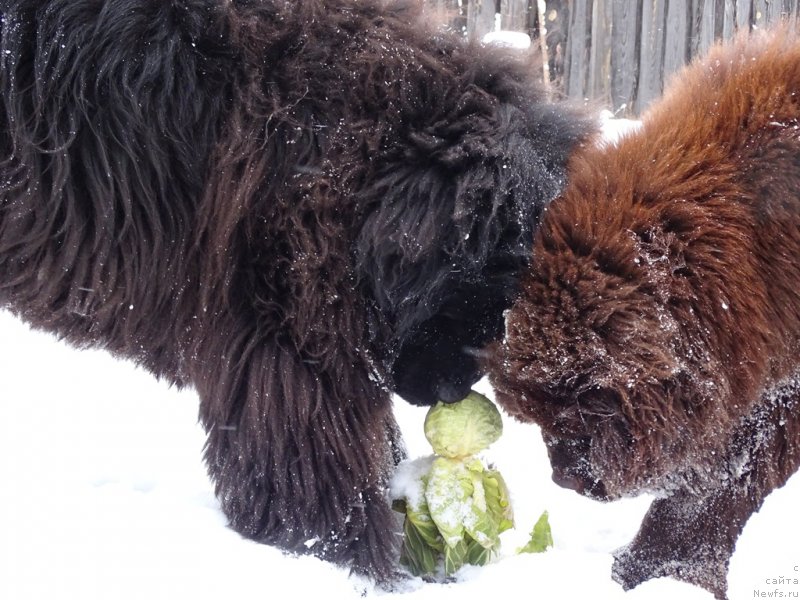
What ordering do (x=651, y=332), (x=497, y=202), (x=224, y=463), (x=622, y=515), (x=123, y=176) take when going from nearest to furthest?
(x=651, y=332)
(x=497, y=202)
(x=123, y=176)
(x=224, y=463)
(x=622, y=515)

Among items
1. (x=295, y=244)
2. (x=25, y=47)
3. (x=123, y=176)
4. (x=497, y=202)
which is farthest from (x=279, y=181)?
(x=25, y=47)

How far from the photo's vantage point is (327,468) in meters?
2.57

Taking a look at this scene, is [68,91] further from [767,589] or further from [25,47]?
[767,589]

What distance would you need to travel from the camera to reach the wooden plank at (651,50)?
726cm

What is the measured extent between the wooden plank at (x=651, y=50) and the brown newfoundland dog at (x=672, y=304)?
5.21m

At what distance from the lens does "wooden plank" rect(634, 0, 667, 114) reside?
726cm

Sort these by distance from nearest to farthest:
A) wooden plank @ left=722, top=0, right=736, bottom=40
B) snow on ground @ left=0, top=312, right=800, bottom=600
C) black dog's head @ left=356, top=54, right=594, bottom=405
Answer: snow on ground @ left=0, top=312, right=800, bottom=600, black dog's head @ left=356, top=54, right=594, bottom=405, wooden plank @ left=722, top=0, right=736, bottom=40

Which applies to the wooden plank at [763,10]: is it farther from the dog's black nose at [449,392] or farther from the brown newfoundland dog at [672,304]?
the dog's black nose at [449,392]

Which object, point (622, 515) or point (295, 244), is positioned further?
→ point (622, 515)

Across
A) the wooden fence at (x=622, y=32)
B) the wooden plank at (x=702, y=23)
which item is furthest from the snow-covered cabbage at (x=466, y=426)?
the wooden plank at (x=702, y=23)

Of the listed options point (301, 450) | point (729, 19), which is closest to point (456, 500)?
point (301, 450)

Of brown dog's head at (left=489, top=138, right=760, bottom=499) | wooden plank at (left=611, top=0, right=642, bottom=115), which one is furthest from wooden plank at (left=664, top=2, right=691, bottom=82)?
brown dog's head at (left=489, top=138, right=760, bottom=499)

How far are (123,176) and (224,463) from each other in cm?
91

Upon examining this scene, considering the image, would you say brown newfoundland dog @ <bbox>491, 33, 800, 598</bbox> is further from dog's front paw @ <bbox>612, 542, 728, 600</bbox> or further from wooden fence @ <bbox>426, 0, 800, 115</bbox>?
wooden fence @ <bbox>426, 0, 800, 115</bbox>
